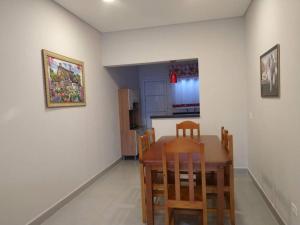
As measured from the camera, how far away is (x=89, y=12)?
130 inches

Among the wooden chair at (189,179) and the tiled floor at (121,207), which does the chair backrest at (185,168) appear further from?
the tiled floor at (121,207)

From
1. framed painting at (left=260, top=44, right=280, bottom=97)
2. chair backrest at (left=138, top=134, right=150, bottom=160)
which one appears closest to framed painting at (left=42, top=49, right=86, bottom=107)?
chair backrest at (left=138, top=134, right=150, bottom=160)

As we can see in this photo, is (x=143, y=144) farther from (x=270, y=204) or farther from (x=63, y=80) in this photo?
(x=270, y=204)

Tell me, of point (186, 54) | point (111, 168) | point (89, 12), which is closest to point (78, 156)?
point (111, 168)

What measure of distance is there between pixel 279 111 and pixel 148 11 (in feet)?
7.56

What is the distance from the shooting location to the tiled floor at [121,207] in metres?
2.47

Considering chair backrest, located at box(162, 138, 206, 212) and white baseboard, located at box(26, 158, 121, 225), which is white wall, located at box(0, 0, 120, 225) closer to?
white baseboard, located at box(26, 158, 121, 225)

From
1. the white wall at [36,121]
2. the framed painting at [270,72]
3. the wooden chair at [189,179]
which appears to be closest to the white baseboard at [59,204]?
the white wall at [36,121]

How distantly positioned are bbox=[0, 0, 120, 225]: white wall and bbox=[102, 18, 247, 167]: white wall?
137 cm

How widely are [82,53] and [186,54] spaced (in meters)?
1.78

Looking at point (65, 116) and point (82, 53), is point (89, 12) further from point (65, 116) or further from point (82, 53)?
point (65, 116)

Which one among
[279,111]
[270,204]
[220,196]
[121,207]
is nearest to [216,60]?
[279,111]

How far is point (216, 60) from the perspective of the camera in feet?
12.8

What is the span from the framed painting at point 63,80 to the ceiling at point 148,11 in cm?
75
